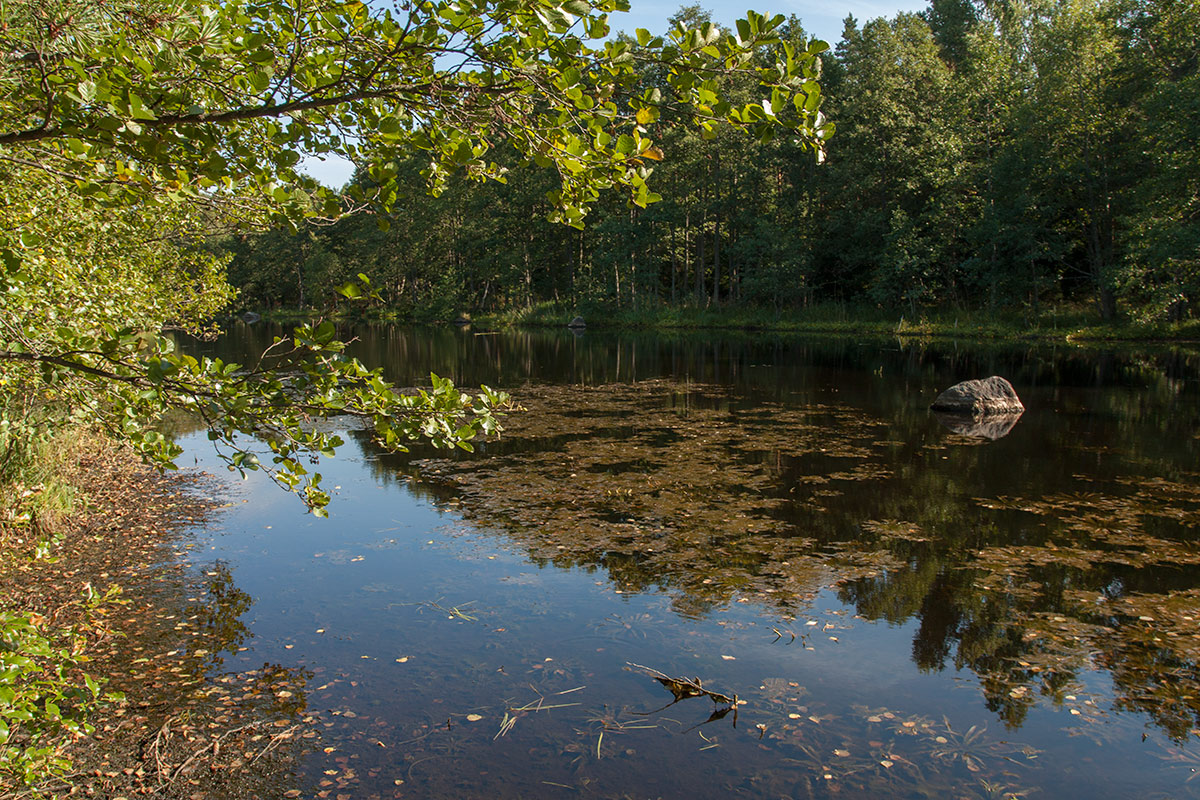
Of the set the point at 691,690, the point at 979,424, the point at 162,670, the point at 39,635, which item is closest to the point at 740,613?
the point at 691,690

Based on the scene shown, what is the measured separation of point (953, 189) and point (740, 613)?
42.0 m

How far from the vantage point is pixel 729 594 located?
810cm

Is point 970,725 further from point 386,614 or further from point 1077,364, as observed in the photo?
point 1077,364

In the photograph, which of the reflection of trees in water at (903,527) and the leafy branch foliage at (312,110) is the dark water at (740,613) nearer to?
the reflection of trees in water at (903,527)

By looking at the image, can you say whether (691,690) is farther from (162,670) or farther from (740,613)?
(162,670)

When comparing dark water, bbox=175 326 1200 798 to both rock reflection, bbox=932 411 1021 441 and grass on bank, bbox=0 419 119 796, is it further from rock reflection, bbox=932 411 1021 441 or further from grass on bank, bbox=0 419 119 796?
grass on bank, bbox=0 419 119 796

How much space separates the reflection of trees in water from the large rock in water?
141 cm

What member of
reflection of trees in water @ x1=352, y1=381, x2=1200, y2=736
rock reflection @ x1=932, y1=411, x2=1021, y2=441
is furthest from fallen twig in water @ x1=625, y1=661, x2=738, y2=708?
rock reflection @ x1=932, y1=411, x2=1021, y2=441

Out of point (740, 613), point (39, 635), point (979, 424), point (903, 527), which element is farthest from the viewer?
point (979, 424)

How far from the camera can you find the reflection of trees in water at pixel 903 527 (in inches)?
276

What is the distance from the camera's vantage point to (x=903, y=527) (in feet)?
33.5

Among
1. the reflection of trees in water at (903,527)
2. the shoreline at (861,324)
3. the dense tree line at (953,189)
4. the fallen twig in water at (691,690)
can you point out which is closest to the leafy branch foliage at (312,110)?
the fallen twig in water at (691,690)

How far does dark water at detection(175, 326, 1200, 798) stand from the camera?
537cm

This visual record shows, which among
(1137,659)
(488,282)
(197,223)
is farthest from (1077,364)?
(488,282)
